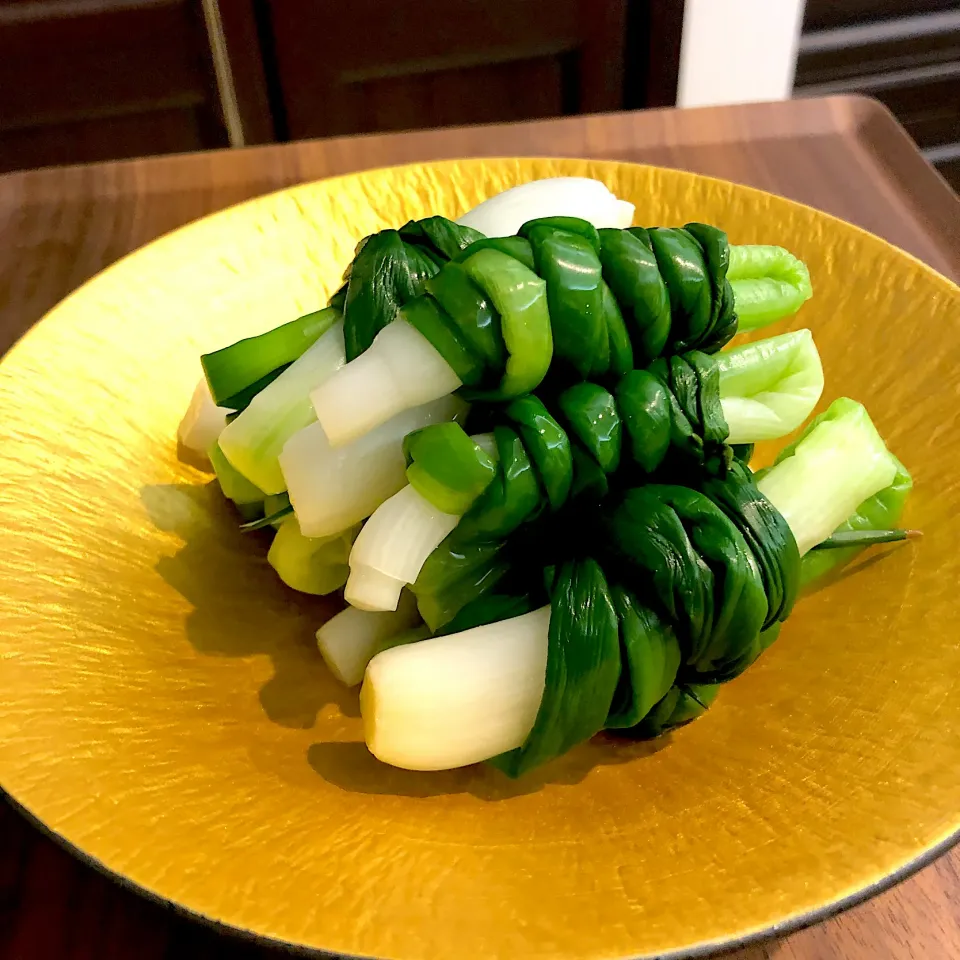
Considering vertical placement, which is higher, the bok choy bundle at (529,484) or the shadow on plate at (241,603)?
the bok choy bundle at (529,484)

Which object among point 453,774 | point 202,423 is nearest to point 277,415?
point 202,423

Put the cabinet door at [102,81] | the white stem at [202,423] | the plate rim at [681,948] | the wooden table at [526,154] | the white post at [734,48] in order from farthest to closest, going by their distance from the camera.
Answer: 1. the white post at [734,48]
2. the cabinet door at [102,81]
3. the wooden table at [526,154]
4. the white stem at [202,423]
5. the plate rim at [681,948]

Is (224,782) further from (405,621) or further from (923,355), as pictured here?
(923,355)

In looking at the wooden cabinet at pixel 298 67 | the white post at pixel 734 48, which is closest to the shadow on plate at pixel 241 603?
the wooden cabinet at pixel 298 67

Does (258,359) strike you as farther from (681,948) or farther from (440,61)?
(440,61)

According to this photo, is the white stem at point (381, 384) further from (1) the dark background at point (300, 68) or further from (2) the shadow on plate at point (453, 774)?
(1) the dark background at point (300, 68)

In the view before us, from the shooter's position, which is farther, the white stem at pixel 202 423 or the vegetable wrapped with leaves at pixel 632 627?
the white stem at pixel 202 423

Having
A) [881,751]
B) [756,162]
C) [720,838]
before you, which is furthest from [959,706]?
[756,162]
